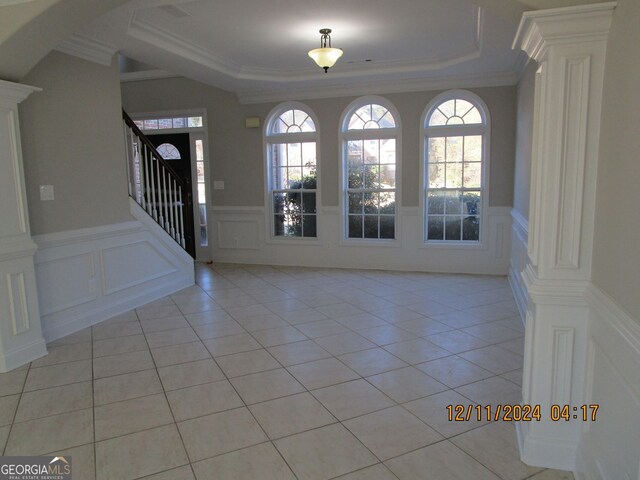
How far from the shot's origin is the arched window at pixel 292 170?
6.74m

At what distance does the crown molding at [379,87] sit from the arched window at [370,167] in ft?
0.58

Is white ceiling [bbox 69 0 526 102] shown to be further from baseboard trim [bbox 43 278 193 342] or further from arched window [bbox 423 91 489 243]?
baseboard trim [bbox 43 278 193 342]

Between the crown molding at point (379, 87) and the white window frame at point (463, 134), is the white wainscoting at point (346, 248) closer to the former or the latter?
the white window frame at point (463, 134)

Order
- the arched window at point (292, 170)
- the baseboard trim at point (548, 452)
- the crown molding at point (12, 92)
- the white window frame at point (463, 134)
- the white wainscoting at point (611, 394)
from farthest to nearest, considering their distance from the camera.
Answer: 1. the arched window at point (292, 170)
2. the white window frame at point (463, 134)
3. the crown molding at point (12, 92)
4. the baseboard trim at point (548, 452)
5. the white wainscoting at point (611, 394)

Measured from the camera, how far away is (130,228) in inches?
186

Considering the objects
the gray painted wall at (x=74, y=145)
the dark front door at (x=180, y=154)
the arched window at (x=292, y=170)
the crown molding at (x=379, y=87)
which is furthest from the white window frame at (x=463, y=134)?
the gray painted wall at (x=74, y=145)

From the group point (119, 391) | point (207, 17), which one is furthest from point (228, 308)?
point (207, 17)

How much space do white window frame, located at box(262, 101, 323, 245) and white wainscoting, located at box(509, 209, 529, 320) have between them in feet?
8.87

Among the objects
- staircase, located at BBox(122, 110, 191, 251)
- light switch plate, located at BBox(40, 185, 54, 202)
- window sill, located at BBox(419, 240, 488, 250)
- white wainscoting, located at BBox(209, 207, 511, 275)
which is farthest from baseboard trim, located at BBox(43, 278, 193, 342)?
window sill, located at BBox(419, 240, 488, 250)

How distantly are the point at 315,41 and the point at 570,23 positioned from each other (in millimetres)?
3254

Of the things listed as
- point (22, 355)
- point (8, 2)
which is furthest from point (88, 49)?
point (22, 355)

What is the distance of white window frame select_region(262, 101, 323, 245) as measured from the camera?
21.8 feet

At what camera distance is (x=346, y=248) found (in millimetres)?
6699

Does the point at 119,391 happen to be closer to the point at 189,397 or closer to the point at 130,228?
the point at 189,397
